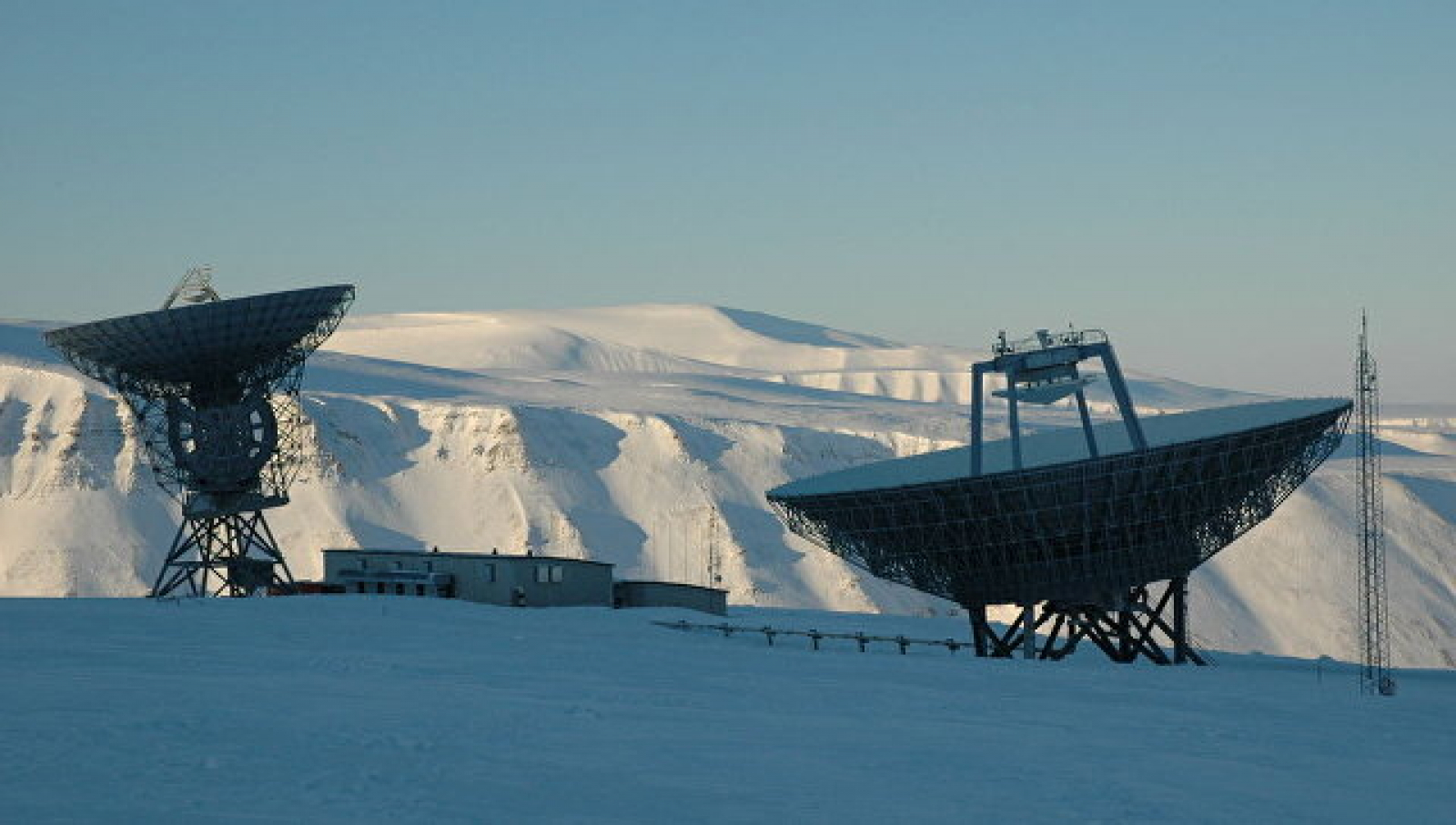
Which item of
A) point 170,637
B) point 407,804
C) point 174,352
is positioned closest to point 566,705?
point 407,804

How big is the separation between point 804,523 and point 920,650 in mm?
11805

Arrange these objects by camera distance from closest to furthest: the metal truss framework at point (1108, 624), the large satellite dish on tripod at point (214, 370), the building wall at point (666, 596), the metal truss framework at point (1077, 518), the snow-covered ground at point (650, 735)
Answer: the snow-covered ground at point (650, 735)
the metal truss framework at point (1077, 518)
the metal truss framework at point (1108, 624)
the large satellite dish on tripod at point (214, 370)
the building wall at point (666, 596)

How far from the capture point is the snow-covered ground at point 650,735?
136 ft

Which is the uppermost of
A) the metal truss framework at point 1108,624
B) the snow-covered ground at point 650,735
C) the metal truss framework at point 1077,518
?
the metal truss framework at point 1077,518

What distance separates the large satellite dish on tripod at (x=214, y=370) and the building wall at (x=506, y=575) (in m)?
5.86

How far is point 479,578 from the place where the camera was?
108188 millimetres

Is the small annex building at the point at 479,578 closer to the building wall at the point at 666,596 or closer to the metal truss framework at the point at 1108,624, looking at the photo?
the building wall at the point at 666,596

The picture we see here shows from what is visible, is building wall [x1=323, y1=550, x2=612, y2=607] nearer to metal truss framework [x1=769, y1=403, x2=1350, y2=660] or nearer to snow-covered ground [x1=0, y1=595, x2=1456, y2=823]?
snow-covered ground [x1=0, y1=595, x2=1456, y2=823]

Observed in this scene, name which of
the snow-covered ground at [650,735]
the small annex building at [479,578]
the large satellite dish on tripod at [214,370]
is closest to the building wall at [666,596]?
the small annex building at [479,578]

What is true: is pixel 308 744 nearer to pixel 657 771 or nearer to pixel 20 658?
pixel 657 771

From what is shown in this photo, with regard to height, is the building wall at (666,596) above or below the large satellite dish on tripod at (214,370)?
Result: below

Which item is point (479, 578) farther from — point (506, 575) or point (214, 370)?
point (214, 370)

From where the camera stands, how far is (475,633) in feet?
290

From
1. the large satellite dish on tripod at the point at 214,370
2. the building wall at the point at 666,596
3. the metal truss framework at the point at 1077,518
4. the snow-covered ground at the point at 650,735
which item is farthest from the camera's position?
the building wall at the point at 666,596
